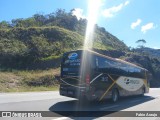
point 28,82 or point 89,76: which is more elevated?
point 89,76

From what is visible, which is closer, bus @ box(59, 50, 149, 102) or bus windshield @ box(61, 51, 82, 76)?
bus @ box(59, 50, 149, 102)

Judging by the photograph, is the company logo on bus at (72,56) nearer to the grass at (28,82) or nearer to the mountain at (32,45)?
the grass at (28,82)

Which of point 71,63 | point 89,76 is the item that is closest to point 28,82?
point 71,63

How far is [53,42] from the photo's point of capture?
6175 cm

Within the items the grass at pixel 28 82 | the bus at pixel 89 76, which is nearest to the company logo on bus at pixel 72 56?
the bus at pixel 89 76

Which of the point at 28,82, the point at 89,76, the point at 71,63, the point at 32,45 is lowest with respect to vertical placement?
the point at 28,82

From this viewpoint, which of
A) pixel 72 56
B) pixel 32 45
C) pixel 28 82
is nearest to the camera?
pixel 72 56

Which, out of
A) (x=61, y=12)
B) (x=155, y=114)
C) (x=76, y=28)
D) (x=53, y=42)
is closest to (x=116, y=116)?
(x=155, y=114)

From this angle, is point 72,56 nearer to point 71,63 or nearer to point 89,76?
point 71,63

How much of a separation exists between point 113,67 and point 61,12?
303ft

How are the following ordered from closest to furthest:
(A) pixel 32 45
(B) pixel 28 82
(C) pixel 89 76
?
(C) pixel 89 76 < (B) pixel 28 82 < (A) pixel 32 45

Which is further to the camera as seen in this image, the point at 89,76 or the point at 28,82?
the point at 28,82

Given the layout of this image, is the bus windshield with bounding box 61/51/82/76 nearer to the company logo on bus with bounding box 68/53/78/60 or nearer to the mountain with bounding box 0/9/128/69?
the company logo on bus with bounding box 68/53/78/60

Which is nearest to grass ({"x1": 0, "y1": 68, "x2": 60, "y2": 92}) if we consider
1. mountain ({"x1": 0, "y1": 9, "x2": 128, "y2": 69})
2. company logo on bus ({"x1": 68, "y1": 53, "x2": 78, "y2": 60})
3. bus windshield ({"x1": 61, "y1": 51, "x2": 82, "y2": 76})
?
mountain ({"x1": 0, "y1": 9, "x2": 128, "y2": 69})
